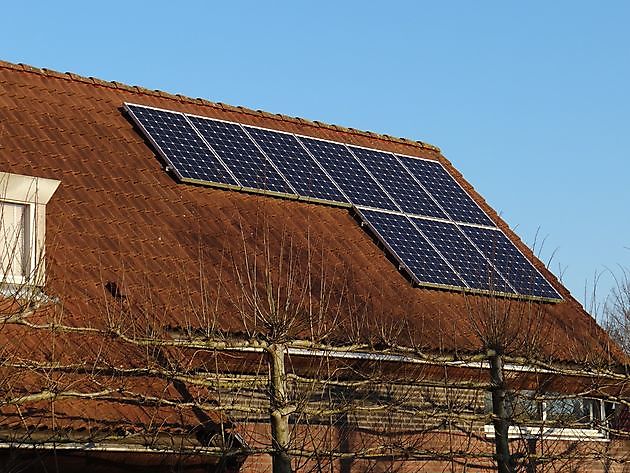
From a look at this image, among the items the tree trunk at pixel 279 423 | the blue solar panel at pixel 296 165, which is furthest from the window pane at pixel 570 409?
the tree trunk at pixel 279 423

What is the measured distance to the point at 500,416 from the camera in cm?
1406

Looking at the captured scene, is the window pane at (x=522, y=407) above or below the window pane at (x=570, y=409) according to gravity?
below

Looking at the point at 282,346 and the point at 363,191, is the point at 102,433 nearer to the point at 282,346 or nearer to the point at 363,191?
the point at 282,346

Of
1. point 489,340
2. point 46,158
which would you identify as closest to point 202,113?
point 46,158

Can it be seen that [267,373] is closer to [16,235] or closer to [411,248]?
[16,235]

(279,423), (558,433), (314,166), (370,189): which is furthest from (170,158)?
(558,433)

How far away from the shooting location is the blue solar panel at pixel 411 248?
1767 cm

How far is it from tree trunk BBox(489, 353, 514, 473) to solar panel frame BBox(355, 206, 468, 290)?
3.17 meters

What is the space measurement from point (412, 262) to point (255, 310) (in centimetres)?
602

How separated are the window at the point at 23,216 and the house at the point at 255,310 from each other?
24mm

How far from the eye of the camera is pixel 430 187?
2062 cm

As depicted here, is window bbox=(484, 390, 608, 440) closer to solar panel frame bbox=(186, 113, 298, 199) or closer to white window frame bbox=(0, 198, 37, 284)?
solar panel frame bbox=(186, 113, 298, 199)

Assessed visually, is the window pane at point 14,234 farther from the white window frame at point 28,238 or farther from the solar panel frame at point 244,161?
the solar panel frame at point 244,161

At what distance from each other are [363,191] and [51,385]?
8808 millimetres
